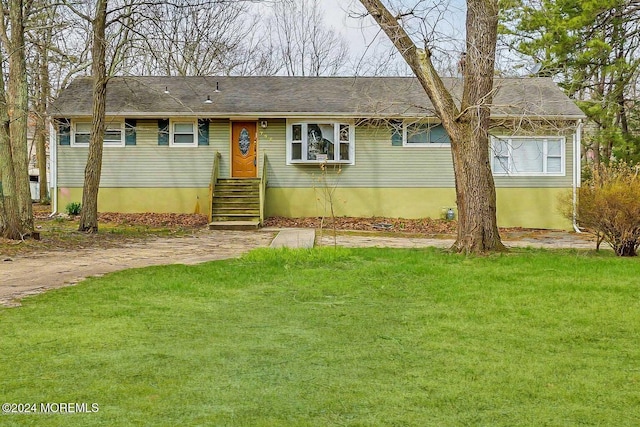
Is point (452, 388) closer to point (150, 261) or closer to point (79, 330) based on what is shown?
point (79, 330)

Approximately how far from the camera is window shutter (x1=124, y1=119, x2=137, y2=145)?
18797mm

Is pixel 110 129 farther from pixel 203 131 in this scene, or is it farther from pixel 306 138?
pixel 306 138

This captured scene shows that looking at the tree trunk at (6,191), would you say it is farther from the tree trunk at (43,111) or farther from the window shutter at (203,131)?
the tree trunk at (43,111)

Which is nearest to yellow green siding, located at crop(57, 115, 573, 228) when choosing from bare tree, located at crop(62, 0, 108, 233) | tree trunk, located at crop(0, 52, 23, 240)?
bare tree, located at crop(62, 0, 108, 233)

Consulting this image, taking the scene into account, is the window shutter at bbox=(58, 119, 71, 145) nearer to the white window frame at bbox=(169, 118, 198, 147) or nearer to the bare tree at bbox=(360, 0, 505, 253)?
the white window frame at bbox=(169, 118, 198, 147)

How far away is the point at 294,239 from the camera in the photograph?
13.0 meters

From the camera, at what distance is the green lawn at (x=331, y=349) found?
3.40 metres

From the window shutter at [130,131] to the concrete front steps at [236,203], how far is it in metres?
2.97

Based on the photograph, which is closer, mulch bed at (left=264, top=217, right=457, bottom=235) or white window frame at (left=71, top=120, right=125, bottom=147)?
mulch bed at (left=264, top=217, right=457, bottom=235)

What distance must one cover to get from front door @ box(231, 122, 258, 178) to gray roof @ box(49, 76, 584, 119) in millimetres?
623

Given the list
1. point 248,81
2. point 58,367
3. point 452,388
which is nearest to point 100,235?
point 248,81

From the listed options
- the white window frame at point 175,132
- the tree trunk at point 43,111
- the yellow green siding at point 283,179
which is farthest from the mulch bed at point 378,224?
the tree trunk at point 43,111

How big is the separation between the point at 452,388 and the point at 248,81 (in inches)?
736

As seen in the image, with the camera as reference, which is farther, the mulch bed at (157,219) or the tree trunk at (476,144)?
the mulch bed at (157,219)
